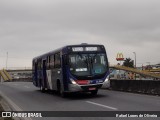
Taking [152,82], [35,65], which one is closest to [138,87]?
[152,82]

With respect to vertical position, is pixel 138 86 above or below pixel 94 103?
above

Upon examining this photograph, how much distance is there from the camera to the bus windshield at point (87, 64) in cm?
1991

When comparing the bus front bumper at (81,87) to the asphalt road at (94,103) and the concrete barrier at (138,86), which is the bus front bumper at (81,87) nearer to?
the asphalt road at (94,103)

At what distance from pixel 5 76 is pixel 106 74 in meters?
99.2

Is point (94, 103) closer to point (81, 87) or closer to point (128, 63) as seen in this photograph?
point (81, 87)

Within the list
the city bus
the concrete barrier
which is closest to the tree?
the concrete barrier

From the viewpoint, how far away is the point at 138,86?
24625 mm

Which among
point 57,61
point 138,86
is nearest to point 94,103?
point 57,61

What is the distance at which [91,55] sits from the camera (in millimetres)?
20500

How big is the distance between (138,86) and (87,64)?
597 centimetres

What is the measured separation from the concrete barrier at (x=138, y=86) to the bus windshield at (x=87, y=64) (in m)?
4.00

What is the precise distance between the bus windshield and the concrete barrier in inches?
158

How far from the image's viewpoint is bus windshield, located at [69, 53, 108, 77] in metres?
19.9

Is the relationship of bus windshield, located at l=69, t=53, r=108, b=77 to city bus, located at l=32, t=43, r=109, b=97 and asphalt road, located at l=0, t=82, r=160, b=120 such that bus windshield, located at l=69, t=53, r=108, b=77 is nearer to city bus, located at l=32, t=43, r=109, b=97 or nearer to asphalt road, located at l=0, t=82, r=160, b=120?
city bus, located at l=32, t=43, r=109, b=97
